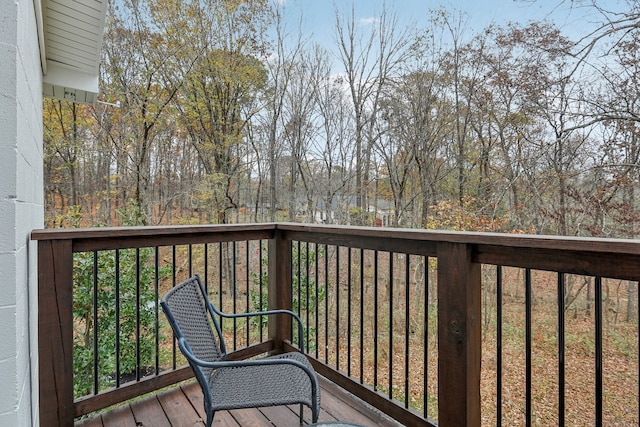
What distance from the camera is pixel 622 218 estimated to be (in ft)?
19.1

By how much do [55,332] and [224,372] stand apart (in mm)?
875

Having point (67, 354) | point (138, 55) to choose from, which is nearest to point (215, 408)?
point (67, 354)

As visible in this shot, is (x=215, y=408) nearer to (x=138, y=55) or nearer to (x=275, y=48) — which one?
(x=138, y=55)

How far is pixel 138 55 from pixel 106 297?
19.7 ft

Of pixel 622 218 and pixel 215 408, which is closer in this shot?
pixel 215 408

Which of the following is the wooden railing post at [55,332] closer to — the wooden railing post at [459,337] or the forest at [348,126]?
the wooden railing post at [459,337]

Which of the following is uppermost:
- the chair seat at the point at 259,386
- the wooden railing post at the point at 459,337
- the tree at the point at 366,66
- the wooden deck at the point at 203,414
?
the tree at the point at 366,66

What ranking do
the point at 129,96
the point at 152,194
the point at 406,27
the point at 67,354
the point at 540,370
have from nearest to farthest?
the point at 67,354 → the point at 540,370 → the point at 129,96 → the point at 152,194 → the point at 406,27

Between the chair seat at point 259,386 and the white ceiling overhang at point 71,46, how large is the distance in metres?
1.96

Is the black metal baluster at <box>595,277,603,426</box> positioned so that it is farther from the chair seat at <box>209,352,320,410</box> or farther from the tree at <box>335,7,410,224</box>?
the tree at <box>335,7,410,224</box>

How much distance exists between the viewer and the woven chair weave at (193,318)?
66.2 inches

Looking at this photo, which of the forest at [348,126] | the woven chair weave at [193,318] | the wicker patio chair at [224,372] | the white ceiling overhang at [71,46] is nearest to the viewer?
the wicker patio chair at [224,372]

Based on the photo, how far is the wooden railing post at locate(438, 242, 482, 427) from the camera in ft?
5.13

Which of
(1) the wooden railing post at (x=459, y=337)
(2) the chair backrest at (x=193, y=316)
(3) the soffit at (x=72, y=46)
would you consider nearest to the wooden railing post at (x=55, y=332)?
(2) the chair backrest at (x=193, y=316)
